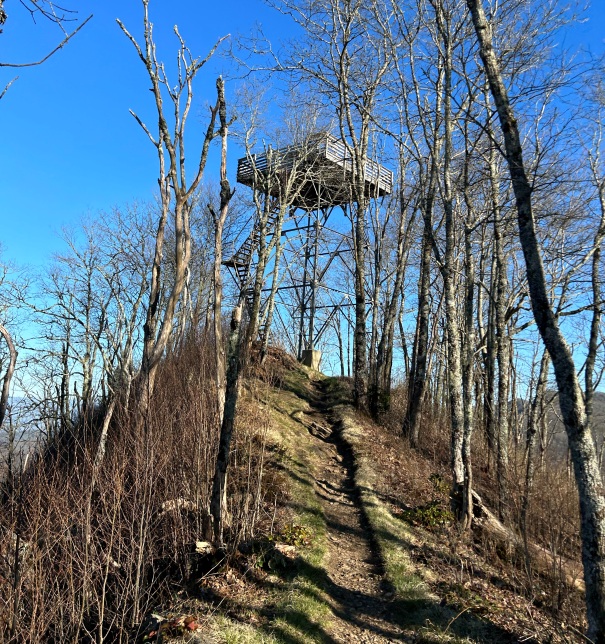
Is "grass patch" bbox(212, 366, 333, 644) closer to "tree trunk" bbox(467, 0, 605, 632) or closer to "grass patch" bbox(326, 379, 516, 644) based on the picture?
"grass patch" bbox(326, 379, 516, 644)

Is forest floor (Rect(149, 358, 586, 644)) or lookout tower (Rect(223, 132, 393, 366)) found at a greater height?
lookout tower (Rect(223, 132, 393, 366))

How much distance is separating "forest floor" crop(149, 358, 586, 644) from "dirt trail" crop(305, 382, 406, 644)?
16 mm

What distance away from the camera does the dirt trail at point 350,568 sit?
5.41 metres

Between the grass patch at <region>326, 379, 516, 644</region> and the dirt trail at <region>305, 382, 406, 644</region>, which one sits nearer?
the grass patch at <region>326, 379, 516, 644</region>

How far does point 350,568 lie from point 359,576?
0.61 feet

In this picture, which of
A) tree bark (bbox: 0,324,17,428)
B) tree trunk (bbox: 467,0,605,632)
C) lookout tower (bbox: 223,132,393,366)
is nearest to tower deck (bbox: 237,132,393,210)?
lookout tower (bbox: 223,132,393,366)

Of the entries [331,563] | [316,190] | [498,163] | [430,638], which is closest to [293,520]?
[331,563]

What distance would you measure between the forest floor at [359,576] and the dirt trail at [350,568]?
16 mm

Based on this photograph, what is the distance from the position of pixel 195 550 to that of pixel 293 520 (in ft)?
5.82

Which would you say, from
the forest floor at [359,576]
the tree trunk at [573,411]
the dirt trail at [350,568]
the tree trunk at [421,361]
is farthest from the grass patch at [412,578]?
the tree trunk at [421,361]

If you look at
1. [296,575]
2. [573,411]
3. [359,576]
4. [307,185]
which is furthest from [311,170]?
[573,411]

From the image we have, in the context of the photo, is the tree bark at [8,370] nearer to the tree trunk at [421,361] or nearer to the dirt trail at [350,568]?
the dirt trail at [350,568]

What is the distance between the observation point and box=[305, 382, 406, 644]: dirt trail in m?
5.41

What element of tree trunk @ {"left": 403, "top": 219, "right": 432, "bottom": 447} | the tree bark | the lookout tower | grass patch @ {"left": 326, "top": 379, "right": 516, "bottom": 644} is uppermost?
the lookout tower
